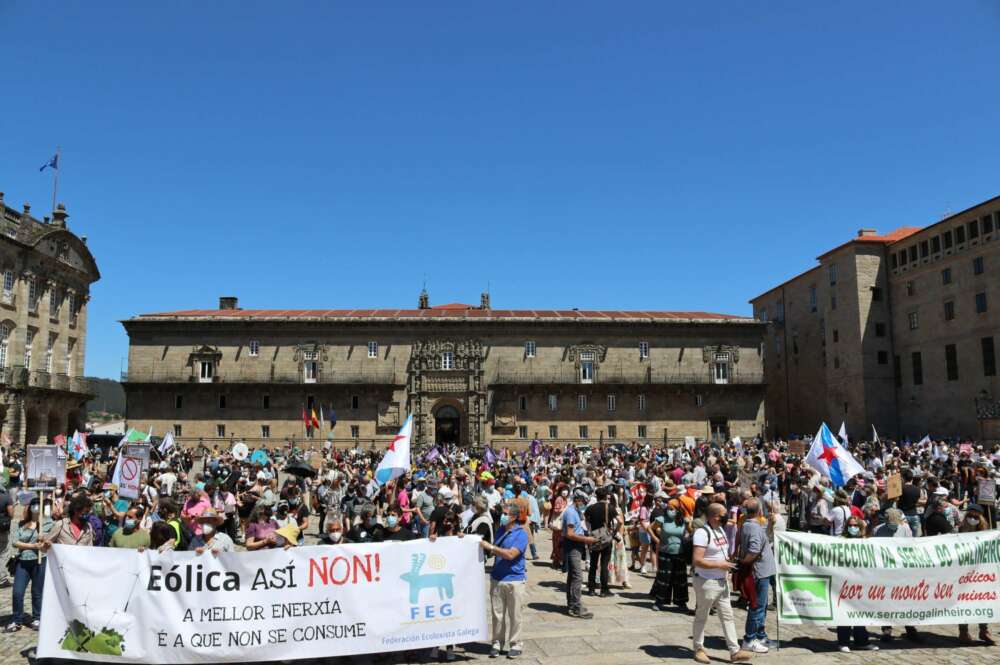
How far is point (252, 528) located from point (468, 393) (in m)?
39.5

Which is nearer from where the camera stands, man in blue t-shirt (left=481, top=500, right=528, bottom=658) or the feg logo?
the feg logo

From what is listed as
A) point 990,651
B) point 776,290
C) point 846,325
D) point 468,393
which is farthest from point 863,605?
point 776,290

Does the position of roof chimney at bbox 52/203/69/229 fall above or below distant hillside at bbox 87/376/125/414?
above

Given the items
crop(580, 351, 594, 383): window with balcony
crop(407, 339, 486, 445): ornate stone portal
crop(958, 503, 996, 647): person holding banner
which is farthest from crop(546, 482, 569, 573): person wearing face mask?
crop(580, 351, 594, 383): window with balcony

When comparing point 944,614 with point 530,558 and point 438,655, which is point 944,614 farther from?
point 530,558

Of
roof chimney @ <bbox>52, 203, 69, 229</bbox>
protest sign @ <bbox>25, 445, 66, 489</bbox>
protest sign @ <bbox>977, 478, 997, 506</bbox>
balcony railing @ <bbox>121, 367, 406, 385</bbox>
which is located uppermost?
roof chimney @ <bbox>52, 203, 69, 229</bbox>

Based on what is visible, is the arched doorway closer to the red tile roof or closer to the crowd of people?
the red tile roof

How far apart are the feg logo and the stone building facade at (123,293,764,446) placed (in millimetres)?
40186

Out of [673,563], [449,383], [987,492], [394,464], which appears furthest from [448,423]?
[673,563]

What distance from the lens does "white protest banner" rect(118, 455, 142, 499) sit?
1417 centimetres

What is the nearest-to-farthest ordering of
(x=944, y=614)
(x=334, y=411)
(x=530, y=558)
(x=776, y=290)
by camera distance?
1. (x=944, y=614)
2. (x=530, y=558)
3. (x=334, y=411)
4. (x=776, y=290)

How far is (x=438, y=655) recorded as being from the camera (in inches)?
298

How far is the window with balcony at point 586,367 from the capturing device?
48.6 metres

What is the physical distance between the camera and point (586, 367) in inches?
1923
